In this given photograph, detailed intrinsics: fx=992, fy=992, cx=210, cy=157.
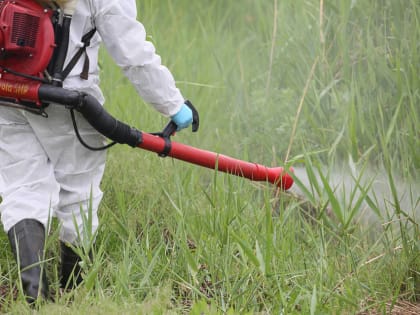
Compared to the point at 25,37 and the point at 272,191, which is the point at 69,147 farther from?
Answer: the point at 272,191

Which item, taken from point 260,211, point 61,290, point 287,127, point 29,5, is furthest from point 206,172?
point 29,5

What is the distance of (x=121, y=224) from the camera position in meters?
3.54

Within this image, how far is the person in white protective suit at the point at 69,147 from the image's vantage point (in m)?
3.23

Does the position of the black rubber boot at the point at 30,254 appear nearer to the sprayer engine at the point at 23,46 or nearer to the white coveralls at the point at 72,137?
the white coveralls at the point at 72,137

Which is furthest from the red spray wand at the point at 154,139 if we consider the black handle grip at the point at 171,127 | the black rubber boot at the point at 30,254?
the black rubber boot at the point at 30,254

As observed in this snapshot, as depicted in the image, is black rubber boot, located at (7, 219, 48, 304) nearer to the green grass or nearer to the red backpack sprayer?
the green grass

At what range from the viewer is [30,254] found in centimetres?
315

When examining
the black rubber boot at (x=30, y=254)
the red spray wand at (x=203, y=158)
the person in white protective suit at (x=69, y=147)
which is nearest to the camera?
the black rubber boot at (x=30, y=254)

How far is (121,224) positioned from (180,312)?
23.6 inches

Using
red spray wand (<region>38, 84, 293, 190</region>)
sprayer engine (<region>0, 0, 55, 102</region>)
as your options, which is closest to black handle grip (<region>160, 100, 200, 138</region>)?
red spray wand (<region>38, 84, 293, 190</region>)

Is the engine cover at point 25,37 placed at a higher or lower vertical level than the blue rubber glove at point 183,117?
higher

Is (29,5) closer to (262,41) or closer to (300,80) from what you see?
(300,80)

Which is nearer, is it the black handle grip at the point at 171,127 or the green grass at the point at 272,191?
the green grass at the point at 272,191

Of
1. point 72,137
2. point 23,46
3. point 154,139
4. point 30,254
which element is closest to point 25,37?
point 23,46
